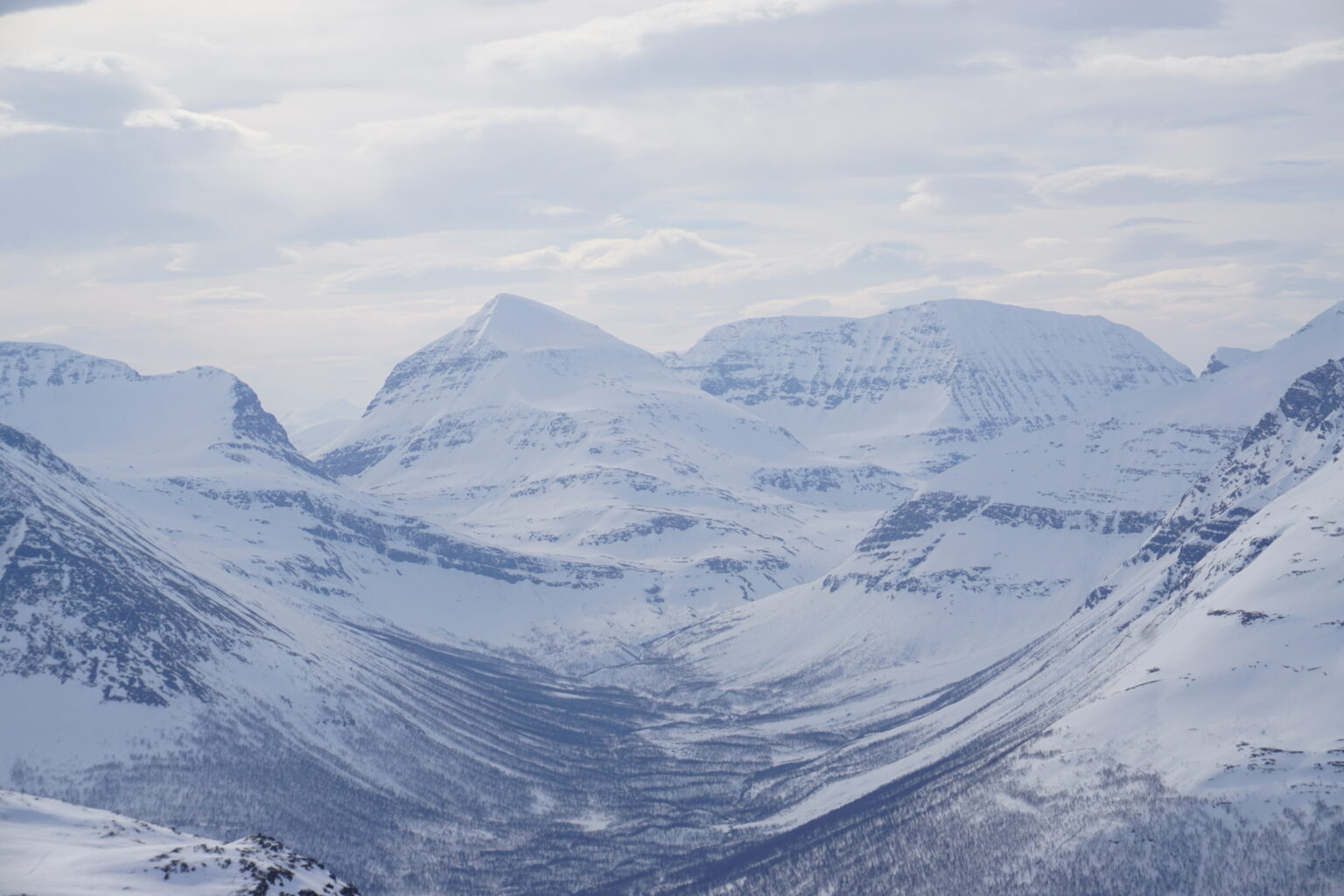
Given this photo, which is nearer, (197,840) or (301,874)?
(301,874)

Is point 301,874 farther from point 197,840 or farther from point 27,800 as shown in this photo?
point 27,800

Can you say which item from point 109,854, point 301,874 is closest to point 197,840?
point 109,854

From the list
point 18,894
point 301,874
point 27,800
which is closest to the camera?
point 18,894

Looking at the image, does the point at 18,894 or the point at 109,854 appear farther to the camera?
the point at 109,854

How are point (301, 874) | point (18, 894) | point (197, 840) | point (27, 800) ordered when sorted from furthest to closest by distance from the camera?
point (27, 800), point (197, 840), point (301, 874), point (18, 894)

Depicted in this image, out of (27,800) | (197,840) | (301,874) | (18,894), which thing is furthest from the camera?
(27,800)

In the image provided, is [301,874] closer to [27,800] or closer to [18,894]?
[18,894]
